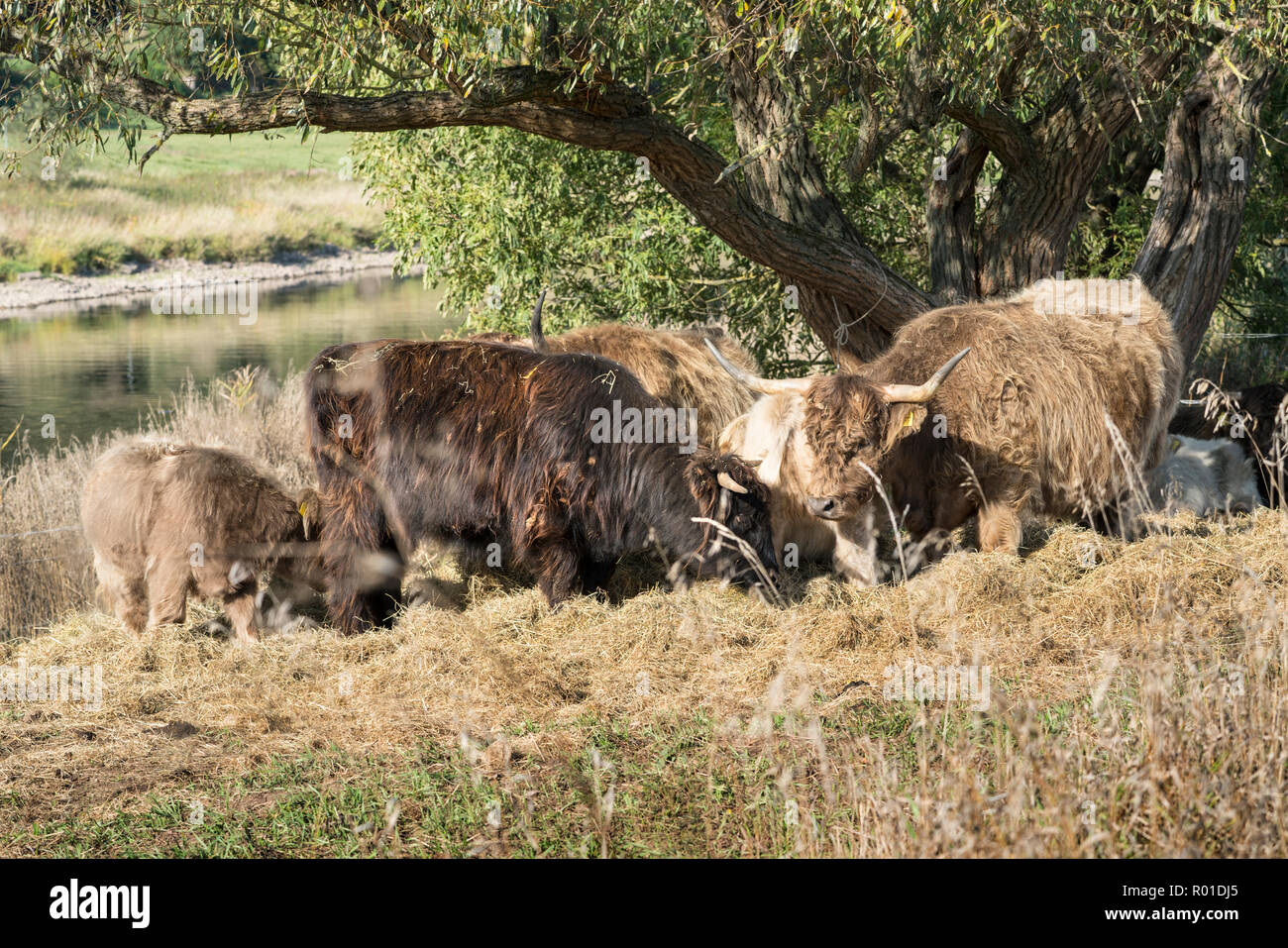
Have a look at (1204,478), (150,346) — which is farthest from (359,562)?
(150,346)

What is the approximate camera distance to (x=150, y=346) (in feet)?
75.9

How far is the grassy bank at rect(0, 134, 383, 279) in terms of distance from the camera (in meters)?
32.3

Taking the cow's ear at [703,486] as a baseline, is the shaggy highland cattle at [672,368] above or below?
above

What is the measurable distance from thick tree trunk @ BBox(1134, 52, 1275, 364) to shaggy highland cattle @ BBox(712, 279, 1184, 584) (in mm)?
3170

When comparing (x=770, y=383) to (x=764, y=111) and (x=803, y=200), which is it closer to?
(x=803, y=200)

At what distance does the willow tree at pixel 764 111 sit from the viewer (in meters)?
7.55

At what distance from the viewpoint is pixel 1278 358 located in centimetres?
1480

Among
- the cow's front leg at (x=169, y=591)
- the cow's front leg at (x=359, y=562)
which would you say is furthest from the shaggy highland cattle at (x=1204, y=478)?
the cow's front leg at (x=169, y=591)

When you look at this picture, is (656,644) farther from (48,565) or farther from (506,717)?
(48,565)

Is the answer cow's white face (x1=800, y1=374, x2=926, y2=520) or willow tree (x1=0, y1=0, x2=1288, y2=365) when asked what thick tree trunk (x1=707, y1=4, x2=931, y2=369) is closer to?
willow tree (x1=0, y1=0, x2=1288, y2=365)

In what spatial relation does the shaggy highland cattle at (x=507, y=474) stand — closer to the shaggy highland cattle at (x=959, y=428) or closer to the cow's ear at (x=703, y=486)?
the cow's ear at (x=703, y=486)

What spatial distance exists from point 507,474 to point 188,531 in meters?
1.78

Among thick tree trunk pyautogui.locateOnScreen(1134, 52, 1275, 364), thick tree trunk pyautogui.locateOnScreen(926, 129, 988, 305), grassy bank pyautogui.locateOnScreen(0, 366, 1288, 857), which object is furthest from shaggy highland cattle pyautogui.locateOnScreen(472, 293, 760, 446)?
thick tree trunk pyautogui.locateOnScreen(1134, 52, 1275, 364)

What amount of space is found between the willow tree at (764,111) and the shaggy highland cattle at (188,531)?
2227 mm
